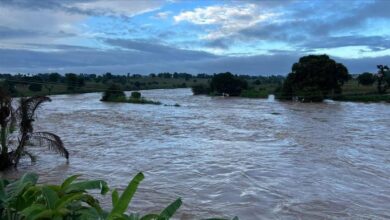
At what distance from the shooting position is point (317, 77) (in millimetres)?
37125

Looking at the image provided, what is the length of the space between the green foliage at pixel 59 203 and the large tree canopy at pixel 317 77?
118 feet

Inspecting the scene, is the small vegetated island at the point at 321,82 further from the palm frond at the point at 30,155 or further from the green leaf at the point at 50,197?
the green leaf at the point at 50,197

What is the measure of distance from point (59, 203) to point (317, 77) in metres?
37.1

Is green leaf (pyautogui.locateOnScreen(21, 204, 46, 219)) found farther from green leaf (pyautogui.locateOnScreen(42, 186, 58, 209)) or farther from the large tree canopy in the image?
the large tree canopy

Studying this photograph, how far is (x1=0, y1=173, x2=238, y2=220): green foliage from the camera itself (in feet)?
5.49

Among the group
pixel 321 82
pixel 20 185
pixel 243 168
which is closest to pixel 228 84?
pixel 321 82

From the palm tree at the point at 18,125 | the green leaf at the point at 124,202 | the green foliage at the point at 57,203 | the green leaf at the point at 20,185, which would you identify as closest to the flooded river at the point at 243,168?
the palm tree at the point at 18,125

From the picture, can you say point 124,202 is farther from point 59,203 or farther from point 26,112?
point 26,112

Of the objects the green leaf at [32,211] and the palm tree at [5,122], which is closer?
the green leaf at [32,211]

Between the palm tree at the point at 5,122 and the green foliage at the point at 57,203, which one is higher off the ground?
the green foliage at the point at 57,203

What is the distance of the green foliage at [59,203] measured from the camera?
1.67 metres

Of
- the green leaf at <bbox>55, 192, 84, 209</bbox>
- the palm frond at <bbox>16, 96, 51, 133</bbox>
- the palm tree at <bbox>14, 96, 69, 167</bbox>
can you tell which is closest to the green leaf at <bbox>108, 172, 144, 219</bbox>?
the green leaf at <bbox>55, 192, 84, 209</bbox>

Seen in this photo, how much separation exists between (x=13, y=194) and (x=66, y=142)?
466 inches

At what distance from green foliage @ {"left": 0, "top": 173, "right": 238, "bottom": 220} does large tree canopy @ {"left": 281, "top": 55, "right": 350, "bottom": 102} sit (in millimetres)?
35854
